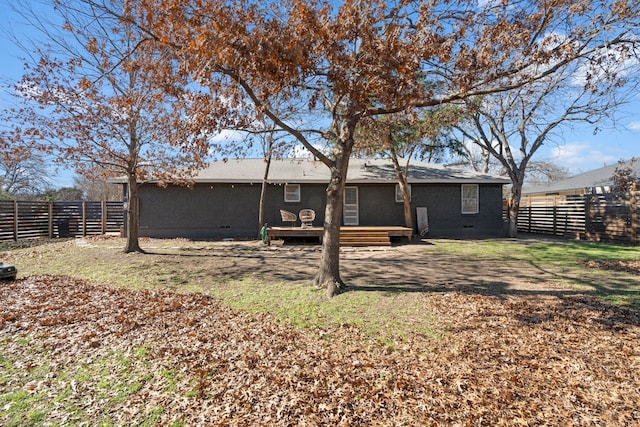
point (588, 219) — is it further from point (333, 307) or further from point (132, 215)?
point (132, 215)

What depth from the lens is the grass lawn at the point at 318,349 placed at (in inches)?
109

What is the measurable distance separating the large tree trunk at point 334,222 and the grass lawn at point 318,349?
1.45ft

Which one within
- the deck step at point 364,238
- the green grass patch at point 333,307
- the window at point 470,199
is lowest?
the green grass patch at point 333,307

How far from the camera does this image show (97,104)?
919 cm

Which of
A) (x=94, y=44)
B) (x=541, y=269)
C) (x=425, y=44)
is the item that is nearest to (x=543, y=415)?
(x=425, y=44)

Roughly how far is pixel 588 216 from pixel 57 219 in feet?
77.8

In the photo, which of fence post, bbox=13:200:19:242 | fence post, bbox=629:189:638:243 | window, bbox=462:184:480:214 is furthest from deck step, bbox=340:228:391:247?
fence post, bbox=13:200:19:242

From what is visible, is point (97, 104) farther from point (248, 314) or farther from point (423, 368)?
point (423, 368)

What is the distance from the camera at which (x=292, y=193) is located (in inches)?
602

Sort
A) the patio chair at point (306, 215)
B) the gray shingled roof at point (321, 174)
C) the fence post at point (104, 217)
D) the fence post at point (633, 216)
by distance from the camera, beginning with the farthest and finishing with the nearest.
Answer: the fence post at point (104, 217), the gray shingled roof at point (321, 174), the patio chair at point (306, 215), the fence post at point (633, 216)

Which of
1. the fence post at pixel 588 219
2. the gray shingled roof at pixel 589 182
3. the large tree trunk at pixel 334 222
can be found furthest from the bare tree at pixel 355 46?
the gray shingled roof at pixel 589 182

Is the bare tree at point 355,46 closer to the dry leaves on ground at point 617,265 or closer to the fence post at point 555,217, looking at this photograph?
the dry leaves on ground at point 617,265

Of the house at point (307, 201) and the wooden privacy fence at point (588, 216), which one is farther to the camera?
the house at point (307, 201)

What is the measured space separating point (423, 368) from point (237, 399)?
71.7 inches
